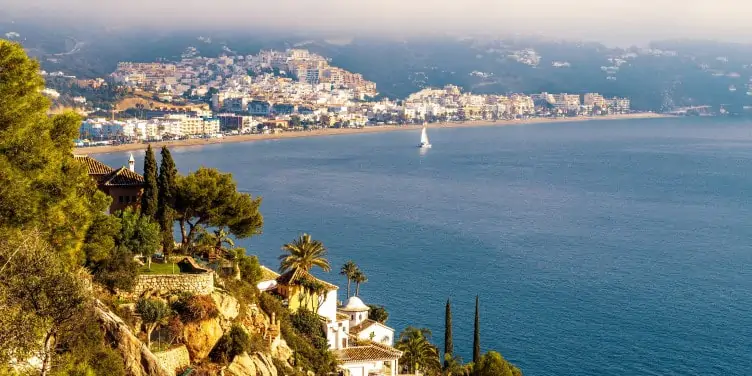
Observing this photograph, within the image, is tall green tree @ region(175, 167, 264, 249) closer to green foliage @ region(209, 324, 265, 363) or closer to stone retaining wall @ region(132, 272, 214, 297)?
stone retaining wall @ region(132, 272, 214, 297)

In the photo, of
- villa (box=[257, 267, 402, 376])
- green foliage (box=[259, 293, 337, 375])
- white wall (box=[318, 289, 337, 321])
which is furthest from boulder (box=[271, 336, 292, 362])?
white wall (box=[318, 289, 337, 321])

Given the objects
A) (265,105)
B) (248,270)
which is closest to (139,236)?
(248,270)

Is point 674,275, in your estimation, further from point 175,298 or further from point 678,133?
point 678,133

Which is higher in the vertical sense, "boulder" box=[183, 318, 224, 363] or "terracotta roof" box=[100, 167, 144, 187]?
"terracotta roof" box=[100, 167, 144, 187]

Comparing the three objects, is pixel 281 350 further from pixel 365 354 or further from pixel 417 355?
pixel 417 355

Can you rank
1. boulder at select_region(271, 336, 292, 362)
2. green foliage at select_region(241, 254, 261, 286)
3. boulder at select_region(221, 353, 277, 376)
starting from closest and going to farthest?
boulder at select_region(221, 353, 277, 376) < boulder at select_region(271, 336, 292, 362) < green foliage at select_region(241, 254, 261, 286)

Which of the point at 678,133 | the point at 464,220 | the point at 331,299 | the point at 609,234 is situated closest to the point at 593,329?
the point at 331,299
